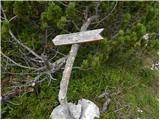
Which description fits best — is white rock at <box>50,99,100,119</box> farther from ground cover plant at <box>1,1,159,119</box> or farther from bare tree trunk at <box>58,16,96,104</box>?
ground cover plant at <box>1,1,159,119</box>

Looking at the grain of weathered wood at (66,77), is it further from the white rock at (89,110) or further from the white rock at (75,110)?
the white rock at (89,110)

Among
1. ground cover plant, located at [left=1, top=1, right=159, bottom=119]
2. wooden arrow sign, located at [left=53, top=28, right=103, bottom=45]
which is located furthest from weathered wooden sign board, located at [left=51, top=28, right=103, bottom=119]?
ground cover plant, located at [left=1, top=1, right=159, bottom=119]

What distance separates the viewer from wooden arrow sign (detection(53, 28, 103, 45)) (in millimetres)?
4148

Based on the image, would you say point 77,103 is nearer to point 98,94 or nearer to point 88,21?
point 98,94

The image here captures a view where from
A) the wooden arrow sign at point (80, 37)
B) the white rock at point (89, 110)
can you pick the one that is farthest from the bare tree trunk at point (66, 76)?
the white rock at point (89, 110)

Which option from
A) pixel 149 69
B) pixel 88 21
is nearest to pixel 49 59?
pixel 88 21

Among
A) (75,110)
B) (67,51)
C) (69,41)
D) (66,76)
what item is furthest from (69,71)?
(67,51)

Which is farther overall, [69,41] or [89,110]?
[89,110]

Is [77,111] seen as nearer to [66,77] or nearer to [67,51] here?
[66,77]

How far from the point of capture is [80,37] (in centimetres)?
424

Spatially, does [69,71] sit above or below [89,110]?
above

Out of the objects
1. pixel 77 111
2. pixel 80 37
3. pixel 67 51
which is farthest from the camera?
pixel 67 51

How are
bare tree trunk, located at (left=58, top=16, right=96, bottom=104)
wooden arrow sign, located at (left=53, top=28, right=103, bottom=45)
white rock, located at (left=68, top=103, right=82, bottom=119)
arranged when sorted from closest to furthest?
wooden arrow sign, located at (left=53, top=28, right=103, bottom=45), bare tree trunk, located at (left=58, top=16, right=96, bottom=104), white rock, located at (left=68, top=103, right=82, bottom=119)

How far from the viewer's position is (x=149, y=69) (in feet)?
19.6
